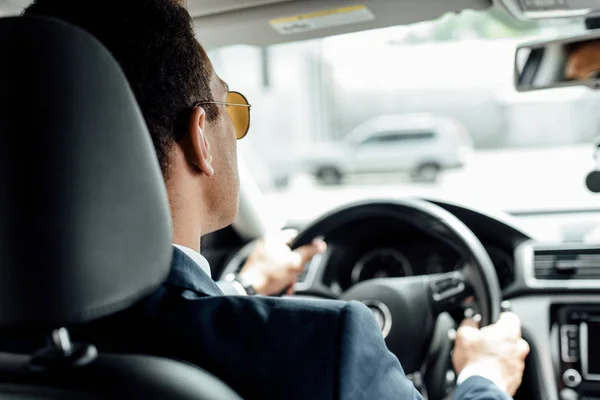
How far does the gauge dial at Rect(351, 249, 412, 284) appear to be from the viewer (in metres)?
3.25

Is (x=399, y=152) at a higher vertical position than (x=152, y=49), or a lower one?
lower

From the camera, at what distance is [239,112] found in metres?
1.94

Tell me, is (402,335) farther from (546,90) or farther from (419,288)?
(546,90)

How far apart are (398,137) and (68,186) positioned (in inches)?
723

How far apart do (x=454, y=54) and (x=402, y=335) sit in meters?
22.7

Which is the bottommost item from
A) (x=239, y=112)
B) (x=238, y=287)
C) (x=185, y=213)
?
(x=238, y=287)

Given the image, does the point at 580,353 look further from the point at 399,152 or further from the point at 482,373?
the point at 399,152

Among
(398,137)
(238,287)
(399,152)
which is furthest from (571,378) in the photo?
(398,137)

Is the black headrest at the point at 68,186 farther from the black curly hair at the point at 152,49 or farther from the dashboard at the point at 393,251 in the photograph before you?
the dashboard at the point at 393,251

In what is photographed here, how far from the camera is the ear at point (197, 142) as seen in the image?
161cm

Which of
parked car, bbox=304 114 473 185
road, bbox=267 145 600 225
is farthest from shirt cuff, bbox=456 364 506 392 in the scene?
parked car, bbox=304 114 473 185

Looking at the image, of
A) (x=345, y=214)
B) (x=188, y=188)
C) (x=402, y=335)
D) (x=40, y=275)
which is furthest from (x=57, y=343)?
(x=345, y=214)

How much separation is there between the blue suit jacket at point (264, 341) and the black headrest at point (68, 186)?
0.19 m

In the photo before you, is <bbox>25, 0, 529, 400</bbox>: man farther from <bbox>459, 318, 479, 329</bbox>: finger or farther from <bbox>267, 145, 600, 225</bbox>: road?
<bbox>267, 145, 600, 225</bbox>: road
